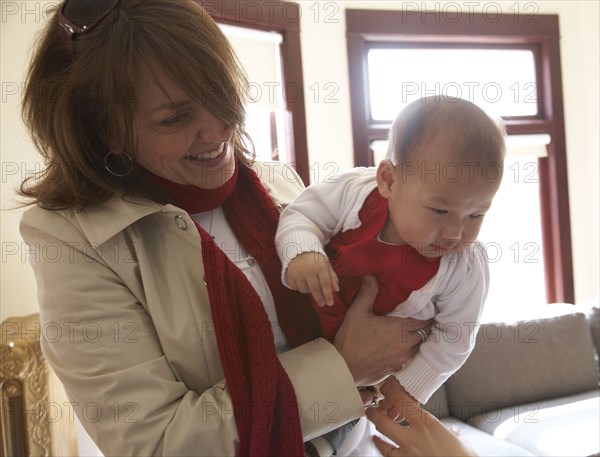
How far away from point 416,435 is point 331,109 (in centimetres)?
262

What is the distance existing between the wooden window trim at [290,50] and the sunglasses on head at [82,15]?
6.90 feet

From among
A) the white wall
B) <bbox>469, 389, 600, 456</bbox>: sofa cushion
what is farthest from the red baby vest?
<bbox>469, 389, 600, 456</bbox>: sofa cushion

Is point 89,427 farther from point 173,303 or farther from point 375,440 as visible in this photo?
point 375,440

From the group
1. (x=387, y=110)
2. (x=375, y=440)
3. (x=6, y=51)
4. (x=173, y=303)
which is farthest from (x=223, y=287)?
(x=387, y=110)

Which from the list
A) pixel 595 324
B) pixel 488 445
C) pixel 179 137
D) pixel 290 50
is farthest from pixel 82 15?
pixel 595 324

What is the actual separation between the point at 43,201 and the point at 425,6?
3.26 m

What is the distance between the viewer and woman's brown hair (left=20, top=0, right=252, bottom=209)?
106cm

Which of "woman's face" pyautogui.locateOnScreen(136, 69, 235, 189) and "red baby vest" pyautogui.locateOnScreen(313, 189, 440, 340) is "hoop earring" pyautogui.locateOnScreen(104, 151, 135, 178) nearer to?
"woman's face" pyautogui.locateOnScreen(136, 69, 235, 189)

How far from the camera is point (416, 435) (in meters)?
1.16

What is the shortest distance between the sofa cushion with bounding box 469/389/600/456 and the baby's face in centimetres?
220

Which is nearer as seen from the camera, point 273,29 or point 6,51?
point 6,51

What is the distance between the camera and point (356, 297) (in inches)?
46.9

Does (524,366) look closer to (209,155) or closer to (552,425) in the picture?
(552,425)

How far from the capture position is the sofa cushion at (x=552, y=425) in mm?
2836
